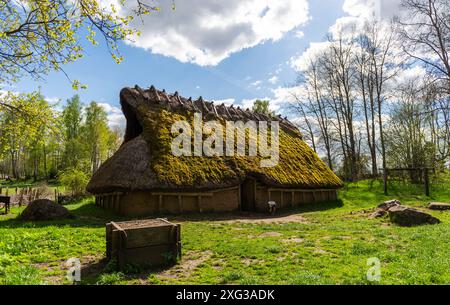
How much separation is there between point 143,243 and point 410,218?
10.9 metres

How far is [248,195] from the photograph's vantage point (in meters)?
19.3

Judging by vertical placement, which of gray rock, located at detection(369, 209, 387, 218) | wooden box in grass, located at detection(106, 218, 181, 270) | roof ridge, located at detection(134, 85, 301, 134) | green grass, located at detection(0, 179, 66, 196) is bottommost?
gray rock, located at detection(369, 209, 387, 218)

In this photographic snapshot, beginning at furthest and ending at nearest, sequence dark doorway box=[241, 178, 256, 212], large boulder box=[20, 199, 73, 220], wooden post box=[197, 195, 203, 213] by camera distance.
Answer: dark doorway box=[241, 178, 256, 212] < wooden post box=[197, 195, 203, 213] < large boulder box=[20, 199, 73, 220]

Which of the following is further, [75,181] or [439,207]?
[75,181]

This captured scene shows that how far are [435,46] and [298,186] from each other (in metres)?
11.1

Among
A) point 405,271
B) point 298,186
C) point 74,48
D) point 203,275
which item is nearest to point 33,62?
point 74,48

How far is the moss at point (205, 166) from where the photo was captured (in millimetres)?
16188

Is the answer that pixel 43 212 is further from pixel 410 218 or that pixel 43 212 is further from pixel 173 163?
pixel 410 218

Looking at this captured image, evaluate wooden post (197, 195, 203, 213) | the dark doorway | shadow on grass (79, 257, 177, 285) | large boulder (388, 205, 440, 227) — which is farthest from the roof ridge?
shadow on grass (79, 257, 177, 285)

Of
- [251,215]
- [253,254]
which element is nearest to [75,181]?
[251,215]

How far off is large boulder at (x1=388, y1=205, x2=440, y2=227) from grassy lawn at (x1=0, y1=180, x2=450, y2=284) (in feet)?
2.60

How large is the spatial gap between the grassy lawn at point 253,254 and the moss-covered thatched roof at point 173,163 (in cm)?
315

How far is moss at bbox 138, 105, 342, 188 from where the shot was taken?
16188mm

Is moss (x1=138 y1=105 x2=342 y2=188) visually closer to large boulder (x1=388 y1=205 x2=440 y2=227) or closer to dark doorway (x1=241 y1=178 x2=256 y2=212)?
dark doorway (x1=241 y1=178 x2=256 y2=212)
